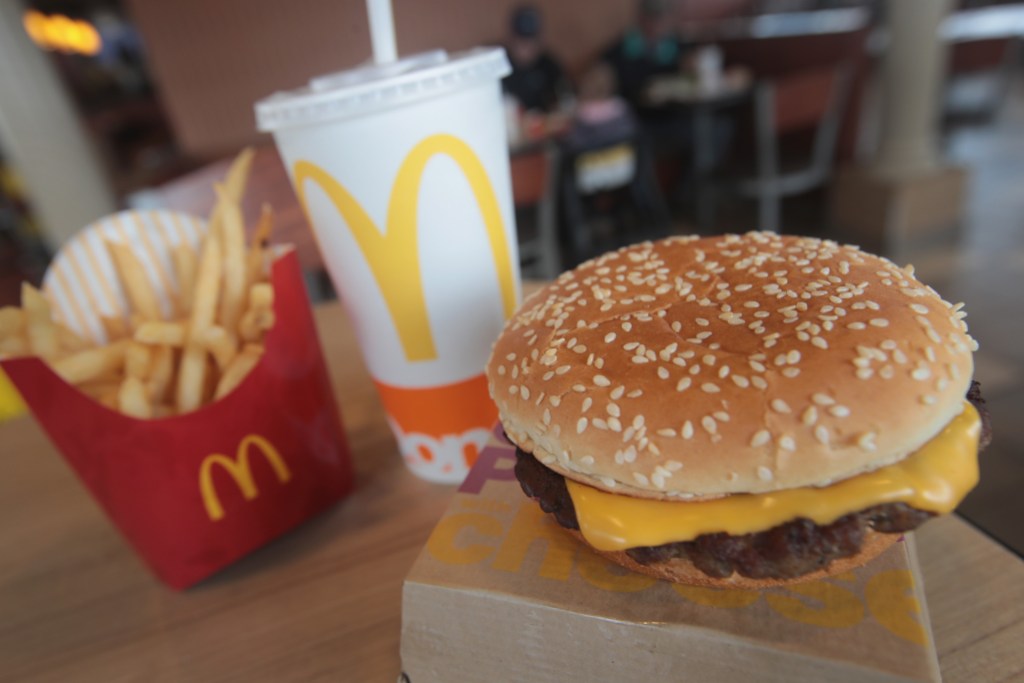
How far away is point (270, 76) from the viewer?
6355mm

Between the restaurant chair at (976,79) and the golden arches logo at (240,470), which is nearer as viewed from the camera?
the golden arches logo at (240,470)

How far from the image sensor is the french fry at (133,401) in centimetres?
105

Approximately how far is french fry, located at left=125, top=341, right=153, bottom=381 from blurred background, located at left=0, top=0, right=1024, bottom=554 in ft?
4.18

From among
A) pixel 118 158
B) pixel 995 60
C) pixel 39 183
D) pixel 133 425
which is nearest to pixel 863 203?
pixel 995 60

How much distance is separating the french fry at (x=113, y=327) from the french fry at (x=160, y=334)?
17 cm

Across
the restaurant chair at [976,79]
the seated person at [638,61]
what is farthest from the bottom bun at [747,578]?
the restaurant chair at [976,79]

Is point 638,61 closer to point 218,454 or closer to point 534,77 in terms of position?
point 534,77

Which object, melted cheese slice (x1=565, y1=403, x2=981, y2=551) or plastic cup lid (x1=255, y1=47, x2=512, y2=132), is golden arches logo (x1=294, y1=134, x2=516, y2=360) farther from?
melted cheese slice (x1=565, y1=403, x2=981, y2=551)

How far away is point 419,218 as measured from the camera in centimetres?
115

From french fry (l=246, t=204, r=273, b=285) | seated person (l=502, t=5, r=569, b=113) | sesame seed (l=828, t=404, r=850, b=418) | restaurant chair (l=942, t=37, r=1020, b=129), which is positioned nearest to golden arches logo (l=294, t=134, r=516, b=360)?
french fry (l=246, t=204, r=273, b=285)

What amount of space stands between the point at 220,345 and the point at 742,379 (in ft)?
2.96

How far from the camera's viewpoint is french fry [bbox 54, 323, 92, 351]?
111 centimetres

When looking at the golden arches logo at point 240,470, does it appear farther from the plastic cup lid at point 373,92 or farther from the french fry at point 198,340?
the plastic cup lid at point 373,92

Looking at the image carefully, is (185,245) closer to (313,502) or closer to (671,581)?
(313,502)
